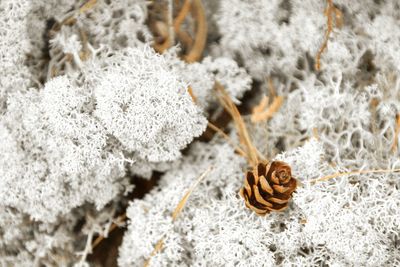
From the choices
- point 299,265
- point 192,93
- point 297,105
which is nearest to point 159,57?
point 192,93

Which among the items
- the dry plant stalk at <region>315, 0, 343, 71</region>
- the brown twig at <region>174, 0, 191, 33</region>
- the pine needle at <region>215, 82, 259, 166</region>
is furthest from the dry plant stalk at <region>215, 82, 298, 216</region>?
the brown twig at <region>174, 0, 191, 33</region>

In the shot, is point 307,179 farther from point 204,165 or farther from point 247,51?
point 247,51

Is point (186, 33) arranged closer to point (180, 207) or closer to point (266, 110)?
point (266, 110)

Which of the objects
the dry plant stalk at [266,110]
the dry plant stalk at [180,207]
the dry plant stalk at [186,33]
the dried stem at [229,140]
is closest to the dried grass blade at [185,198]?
the dry plant stalk at [180,207]

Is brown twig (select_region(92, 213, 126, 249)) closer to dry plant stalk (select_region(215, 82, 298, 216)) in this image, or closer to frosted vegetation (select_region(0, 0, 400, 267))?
frosted vegetation (select_region(0, 0, 400, 267))

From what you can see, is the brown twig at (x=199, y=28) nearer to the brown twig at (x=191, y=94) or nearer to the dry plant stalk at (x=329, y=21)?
the brown twig at (x=191, y=94)

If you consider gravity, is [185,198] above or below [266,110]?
below

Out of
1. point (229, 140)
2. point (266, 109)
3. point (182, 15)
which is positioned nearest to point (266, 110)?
Result: point (266, 109)
